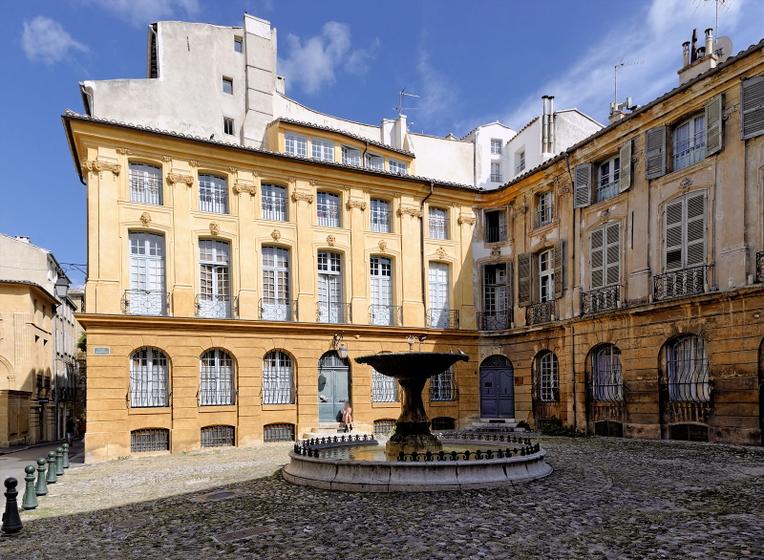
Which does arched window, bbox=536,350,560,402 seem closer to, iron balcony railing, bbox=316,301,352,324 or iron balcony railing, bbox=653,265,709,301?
iron balcony railing, bbox=653,265,709,301

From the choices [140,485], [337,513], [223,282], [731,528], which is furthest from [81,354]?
Result: [731,528]

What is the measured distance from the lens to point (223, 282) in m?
20.7

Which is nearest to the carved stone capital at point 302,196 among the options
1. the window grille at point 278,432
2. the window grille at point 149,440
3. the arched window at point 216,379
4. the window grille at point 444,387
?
the arched window at point 216,379

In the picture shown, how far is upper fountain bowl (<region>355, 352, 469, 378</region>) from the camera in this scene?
11844 millimetres

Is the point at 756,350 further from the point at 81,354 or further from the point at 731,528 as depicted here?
the point at 81,354

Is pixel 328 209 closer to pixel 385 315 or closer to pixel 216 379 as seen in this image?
pixel 385 315

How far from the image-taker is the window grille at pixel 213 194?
20547 millimetres

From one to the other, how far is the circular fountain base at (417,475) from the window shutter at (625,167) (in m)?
11.5

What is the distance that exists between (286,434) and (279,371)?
217cm

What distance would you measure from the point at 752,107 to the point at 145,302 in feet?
59.4

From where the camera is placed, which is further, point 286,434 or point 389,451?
point 286,434

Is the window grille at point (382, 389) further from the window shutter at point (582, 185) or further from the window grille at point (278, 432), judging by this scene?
the window shutter at point (582, 185)

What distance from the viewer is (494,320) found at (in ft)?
81.3

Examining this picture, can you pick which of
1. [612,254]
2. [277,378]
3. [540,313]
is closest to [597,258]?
[612,254]
